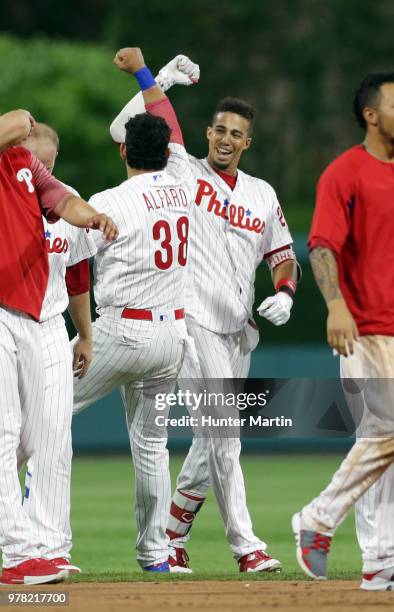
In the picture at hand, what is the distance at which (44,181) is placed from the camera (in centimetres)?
687

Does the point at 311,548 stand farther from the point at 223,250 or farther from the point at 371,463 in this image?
the point at 223,250

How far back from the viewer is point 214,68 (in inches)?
2197

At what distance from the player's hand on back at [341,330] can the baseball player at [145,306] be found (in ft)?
4.58

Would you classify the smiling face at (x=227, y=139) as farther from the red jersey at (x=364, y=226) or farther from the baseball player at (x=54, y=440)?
the red jersey at (x=364, y=226)

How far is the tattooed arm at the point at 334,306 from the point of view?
6.46 m

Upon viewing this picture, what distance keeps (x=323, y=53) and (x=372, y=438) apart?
157ft

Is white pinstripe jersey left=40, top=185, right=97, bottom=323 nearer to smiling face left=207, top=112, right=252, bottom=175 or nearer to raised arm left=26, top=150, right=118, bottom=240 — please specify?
raised arm left=26, top=150, right=118, bottom=240

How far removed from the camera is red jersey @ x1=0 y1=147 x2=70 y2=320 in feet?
22.0

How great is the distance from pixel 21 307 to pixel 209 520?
17.9 ft

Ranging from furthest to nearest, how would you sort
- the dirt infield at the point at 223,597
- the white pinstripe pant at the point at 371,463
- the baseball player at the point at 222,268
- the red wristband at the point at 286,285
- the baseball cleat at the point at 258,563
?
the red wristband at the point at 286,285
the baseball player at the point at 222,268
the baseball cleat at the point at 258,563
the white pinstripe pant at the point at 371,463
the dirt infield at the point at 223,597

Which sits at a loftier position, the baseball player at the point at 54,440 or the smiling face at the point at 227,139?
the smiling face at the point at 227,139

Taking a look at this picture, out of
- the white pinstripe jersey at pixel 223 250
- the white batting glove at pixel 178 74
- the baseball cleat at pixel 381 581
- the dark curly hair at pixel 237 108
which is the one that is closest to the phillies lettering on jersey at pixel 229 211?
the white pinstripe jersey at pixel 223 250

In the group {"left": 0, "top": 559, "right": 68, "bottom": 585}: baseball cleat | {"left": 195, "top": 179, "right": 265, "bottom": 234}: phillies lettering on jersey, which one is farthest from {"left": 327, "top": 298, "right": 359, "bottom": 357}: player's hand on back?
{"left": 195, "top": 179, "right": 265, "bottom": 234}: phillies lettering on jersey

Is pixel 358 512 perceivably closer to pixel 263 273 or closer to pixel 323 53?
pixel 263 273
